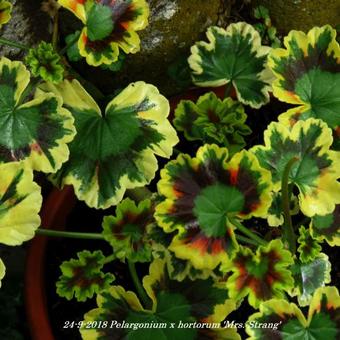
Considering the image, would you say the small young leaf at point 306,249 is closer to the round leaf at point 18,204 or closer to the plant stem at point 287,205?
the plant stem at point 287,205

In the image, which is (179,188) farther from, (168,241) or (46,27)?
(46,27)

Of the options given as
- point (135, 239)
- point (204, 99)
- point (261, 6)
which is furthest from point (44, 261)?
point (261, 6)

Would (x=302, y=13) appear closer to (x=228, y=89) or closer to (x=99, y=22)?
(x=228, y=89)

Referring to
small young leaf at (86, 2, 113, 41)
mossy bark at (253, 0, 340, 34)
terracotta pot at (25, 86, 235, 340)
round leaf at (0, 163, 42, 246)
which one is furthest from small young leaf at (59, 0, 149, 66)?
mossy bark at (253, 0, 340, 34)

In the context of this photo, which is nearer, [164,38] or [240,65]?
[240,65]

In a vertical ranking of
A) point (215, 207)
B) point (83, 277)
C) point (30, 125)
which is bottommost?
point (83, 277)

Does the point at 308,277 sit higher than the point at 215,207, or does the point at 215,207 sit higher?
the point at 215,207

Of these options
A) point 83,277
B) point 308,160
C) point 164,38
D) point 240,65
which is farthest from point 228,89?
point 83,277
